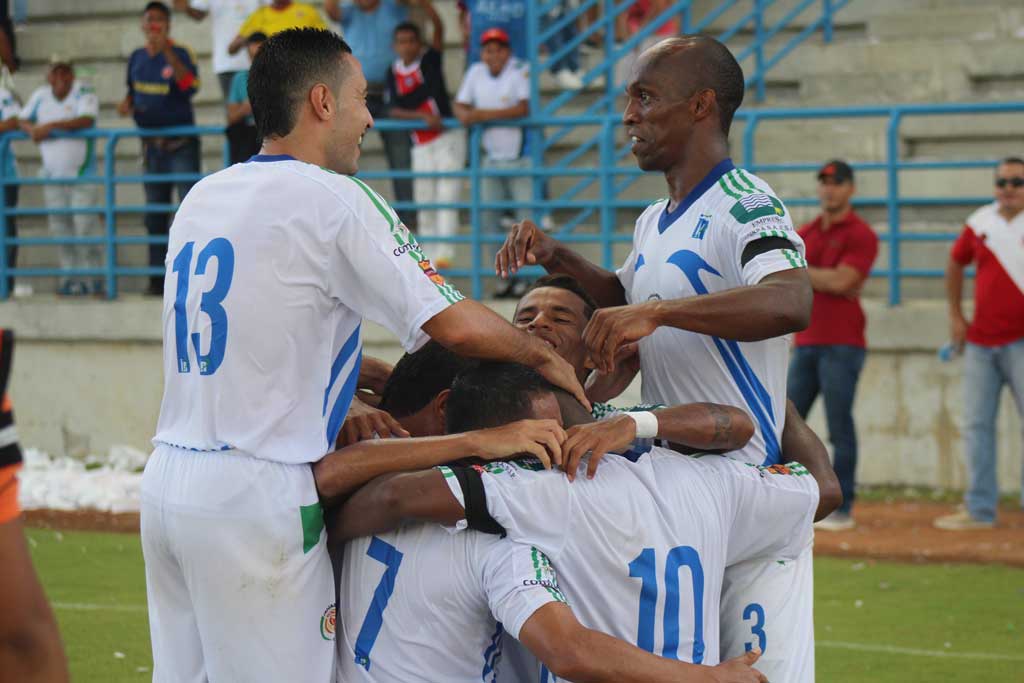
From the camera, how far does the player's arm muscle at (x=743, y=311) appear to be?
13.6ft

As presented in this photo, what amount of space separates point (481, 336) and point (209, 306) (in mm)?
703

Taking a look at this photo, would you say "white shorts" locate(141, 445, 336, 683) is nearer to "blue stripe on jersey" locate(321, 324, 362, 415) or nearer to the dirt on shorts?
"blue stripe on jersey" locate(321, 324, 362, 415)

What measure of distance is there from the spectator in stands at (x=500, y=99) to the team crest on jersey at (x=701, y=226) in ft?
26.6

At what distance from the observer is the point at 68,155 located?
47.9 feet

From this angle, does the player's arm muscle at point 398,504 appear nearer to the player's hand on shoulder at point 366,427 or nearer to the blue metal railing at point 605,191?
the player's hand on shoulder at point 366,427

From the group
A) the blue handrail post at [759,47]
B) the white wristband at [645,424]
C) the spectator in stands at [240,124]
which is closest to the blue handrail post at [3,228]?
the spectator in stands at [240,124]

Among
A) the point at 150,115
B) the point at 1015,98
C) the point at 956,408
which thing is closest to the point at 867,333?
the point at 956,408

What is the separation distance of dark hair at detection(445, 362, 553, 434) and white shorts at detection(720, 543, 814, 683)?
82 centimetres

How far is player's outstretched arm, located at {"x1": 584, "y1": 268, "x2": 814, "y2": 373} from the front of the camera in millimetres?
4156

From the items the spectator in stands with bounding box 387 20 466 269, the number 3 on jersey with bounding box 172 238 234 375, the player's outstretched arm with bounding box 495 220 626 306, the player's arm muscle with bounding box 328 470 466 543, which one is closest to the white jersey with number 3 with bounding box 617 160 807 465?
the player's outstretched arm with bounding box 495 220 626 306

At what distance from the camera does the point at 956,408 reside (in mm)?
11281

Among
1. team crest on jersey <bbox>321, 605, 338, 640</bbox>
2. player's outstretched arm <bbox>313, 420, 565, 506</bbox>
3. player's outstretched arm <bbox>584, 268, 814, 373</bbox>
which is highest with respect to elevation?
player's outstretched arm <bbox>584, 268, 814, 373</bbox>

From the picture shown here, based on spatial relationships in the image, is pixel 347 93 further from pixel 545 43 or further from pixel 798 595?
pixel 545 43

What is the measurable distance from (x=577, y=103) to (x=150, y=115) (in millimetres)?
4093
